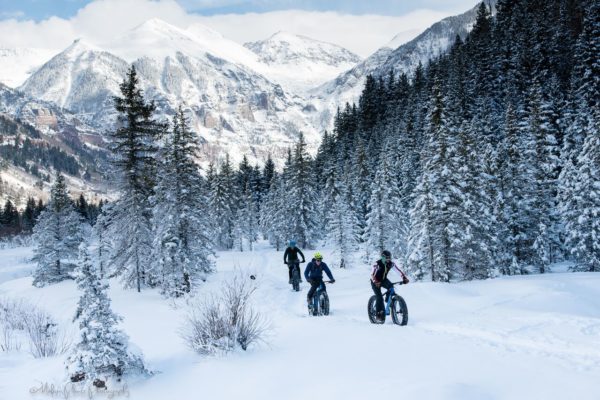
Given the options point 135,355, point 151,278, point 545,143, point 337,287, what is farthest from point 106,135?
point 545,143

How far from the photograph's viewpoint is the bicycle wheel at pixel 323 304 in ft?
46.0

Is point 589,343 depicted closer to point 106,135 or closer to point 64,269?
point 106,135

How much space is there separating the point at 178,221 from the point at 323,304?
1176 centimetres

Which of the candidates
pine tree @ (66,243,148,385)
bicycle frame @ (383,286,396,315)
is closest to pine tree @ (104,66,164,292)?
bicycle frame @ (383,286,396,315)

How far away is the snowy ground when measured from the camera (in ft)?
21.4

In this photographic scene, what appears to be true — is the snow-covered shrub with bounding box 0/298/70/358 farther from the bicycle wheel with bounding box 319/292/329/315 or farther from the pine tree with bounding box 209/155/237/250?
the pine tree with bounding box 209/155/237/250

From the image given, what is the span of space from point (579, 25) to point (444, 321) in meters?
62.1

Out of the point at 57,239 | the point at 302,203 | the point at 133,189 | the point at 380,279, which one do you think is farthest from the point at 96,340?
the point at 302,203

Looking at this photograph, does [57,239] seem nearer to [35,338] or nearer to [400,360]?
[35,338]

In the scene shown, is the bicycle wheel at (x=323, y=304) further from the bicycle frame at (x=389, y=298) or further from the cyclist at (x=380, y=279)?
the bicycle frame at (x=389, y=298)

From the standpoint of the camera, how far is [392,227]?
40.6 m

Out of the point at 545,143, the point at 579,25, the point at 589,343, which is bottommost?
the point at 589,343

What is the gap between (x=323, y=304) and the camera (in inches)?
555

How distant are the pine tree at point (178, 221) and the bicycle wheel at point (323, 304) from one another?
987 centimetres
